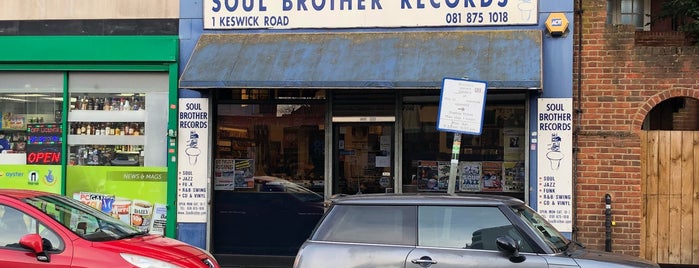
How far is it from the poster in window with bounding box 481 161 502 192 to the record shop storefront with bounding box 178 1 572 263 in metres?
0.01

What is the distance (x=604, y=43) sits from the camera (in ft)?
29.7

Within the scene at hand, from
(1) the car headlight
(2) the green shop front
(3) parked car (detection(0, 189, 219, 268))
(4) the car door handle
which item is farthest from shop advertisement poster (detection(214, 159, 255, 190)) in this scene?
(4) the car door handle

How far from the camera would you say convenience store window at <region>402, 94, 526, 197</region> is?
9422 mm

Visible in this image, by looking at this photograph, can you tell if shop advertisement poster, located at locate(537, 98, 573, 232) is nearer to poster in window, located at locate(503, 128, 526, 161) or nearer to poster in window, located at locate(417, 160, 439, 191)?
poster in window, located at locate(503, 128, 526, 161)

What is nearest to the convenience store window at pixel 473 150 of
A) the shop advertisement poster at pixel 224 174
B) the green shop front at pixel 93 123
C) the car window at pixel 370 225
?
the shop advertisement poster at pixel 224 174

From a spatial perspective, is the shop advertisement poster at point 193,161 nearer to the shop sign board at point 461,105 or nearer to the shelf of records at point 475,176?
the shelf of records at point 475,176

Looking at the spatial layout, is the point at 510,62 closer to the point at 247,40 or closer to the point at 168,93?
the point at 247,40

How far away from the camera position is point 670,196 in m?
9.02

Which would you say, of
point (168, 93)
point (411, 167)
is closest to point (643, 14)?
point (411, 167)

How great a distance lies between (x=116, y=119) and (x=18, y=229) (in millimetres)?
4434

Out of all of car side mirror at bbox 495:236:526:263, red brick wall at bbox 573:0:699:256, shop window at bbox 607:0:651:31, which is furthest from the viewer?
shop window at bbox 607:0:651:31

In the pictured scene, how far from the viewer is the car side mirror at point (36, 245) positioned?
213 inches

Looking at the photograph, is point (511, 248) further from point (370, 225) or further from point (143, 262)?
point (143, 262)

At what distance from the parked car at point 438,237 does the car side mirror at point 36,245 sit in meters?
2.16
